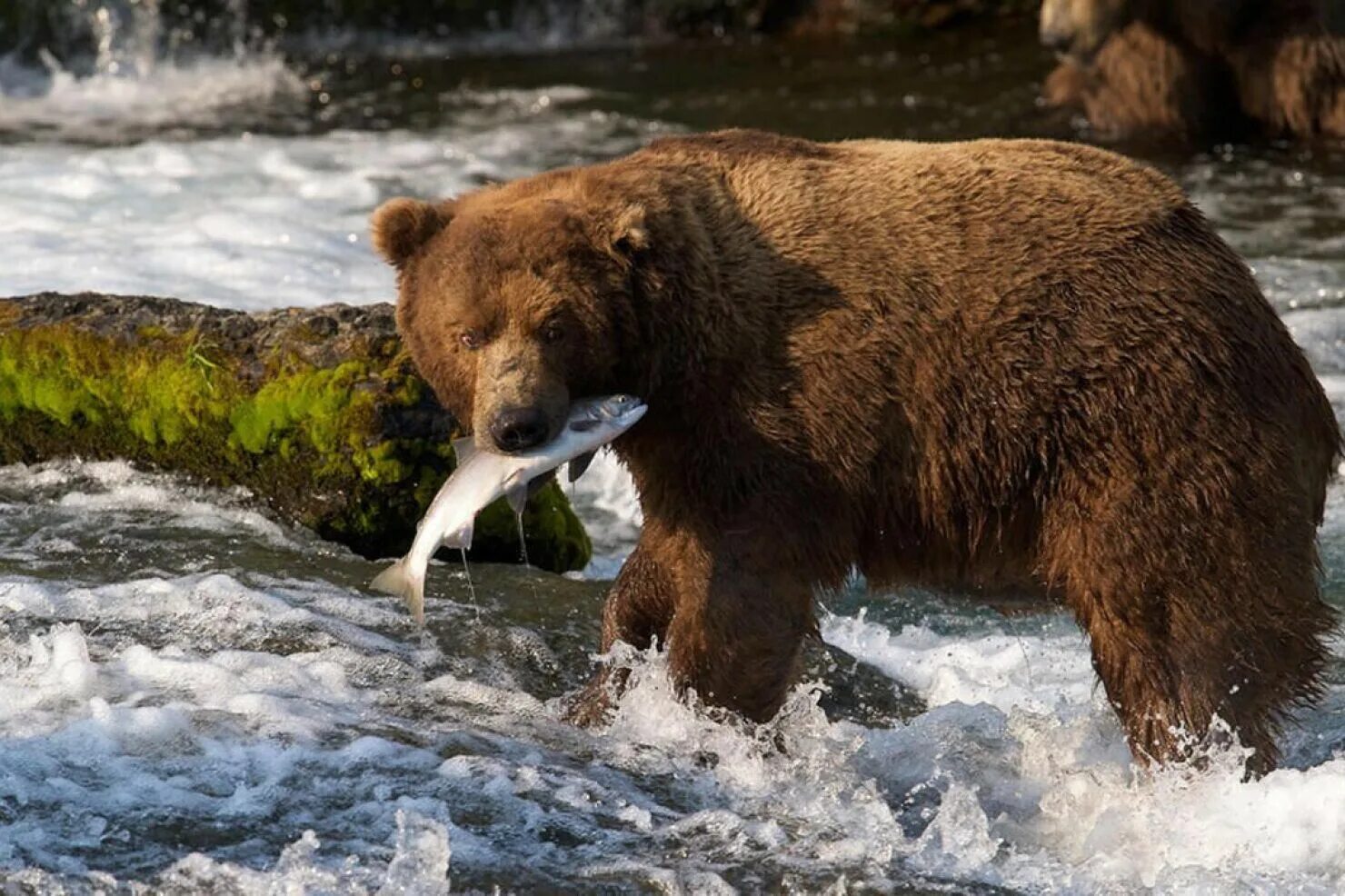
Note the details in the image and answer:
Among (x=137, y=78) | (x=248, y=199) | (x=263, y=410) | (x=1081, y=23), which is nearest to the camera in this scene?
(x=263, y=410)

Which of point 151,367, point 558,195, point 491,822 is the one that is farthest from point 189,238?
point 491,822

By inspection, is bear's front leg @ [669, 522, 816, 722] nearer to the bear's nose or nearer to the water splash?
the bear's nose

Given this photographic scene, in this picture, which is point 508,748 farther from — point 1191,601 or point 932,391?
point 1191,601

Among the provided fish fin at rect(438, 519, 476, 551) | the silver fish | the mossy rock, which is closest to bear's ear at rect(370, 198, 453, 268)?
the silver fish

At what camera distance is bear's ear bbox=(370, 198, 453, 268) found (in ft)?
19.8

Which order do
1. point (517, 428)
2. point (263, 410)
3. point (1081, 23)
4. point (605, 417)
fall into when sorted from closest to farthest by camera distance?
point (517, 428) → point (605, 417) → point (263, 410) → point (1081, 23)

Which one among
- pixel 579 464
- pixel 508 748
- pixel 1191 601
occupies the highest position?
pixel 579 464

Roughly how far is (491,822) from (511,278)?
1405 millimetres

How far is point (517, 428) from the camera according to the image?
5.62 m

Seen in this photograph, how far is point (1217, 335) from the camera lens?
5.93 metres

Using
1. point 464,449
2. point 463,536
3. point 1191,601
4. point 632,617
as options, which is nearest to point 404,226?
point 464,449

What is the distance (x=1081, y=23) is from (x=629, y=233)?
32.2ft

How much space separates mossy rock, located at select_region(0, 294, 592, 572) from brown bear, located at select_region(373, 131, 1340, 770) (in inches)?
56.2

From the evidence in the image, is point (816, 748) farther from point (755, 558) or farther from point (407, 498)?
point (407, 498)
